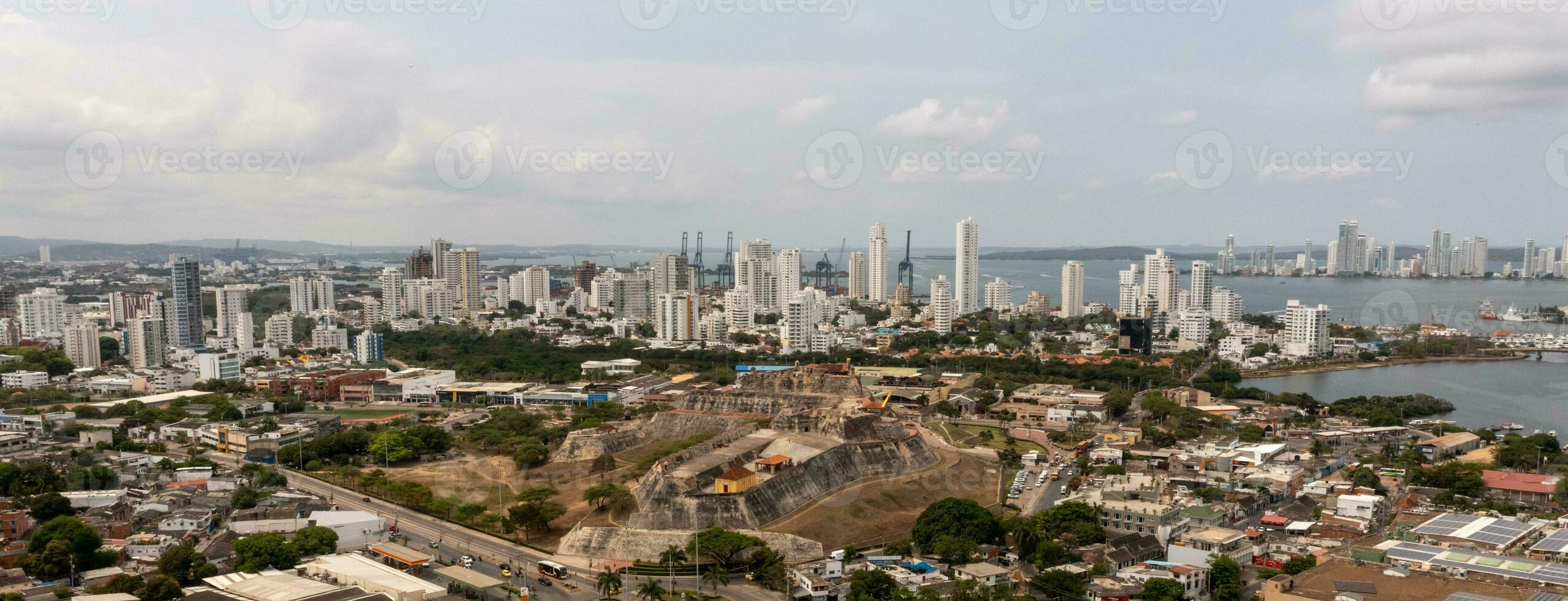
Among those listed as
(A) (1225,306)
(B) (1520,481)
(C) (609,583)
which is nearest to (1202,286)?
(A) (1225,306)

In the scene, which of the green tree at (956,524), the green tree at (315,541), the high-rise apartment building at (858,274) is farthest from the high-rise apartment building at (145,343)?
the high-rise apartment building at (858,274)

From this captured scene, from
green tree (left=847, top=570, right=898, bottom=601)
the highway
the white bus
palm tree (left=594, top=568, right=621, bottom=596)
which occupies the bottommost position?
the highway

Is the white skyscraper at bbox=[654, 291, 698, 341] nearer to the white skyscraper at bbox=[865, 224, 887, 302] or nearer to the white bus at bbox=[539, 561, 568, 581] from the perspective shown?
the white skyscraper at bbox=[865, 224, 887, 302]

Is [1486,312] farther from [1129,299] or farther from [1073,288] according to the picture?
[1073,288]

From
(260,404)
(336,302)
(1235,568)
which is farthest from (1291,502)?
(336,302)

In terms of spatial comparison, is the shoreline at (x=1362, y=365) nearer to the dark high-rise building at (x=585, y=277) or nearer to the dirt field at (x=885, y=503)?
the dirt field at (x=885, y=503)

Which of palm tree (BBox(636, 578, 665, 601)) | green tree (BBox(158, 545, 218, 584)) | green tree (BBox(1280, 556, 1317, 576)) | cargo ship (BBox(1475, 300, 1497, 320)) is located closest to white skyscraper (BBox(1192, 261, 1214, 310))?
cargo ship (BBox(1475, 300, 1497, 320))

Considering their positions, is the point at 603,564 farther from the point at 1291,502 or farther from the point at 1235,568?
the point at 1291,502
